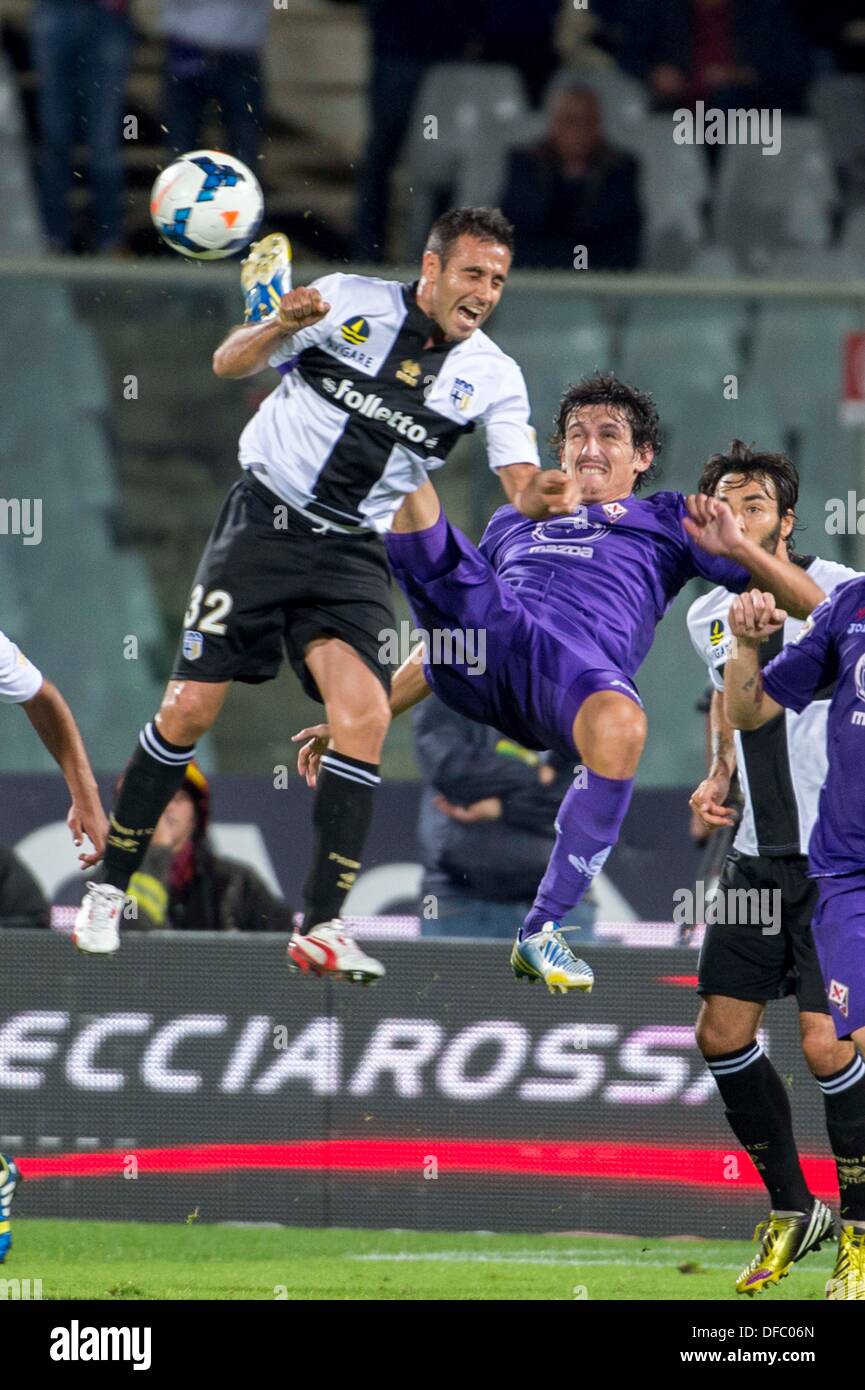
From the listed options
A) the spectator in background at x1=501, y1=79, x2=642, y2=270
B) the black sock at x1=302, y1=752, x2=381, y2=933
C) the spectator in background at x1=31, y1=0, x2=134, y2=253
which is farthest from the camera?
the spectator in background at x1=501, y1=79, x2=642, y2=270

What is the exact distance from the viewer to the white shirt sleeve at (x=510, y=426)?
6375mm

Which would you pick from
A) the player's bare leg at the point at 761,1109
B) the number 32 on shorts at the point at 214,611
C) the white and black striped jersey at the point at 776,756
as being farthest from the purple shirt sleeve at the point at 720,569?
the number 32 on shorts at the point at 214,611

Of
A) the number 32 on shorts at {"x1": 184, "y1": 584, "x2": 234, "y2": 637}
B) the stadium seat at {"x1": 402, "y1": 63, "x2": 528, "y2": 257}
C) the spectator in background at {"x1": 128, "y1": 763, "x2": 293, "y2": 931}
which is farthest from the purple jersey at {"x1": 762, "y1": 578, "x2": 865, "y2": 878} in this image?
the stadium seat at {"x1": 402, "y1": 63, "x2": 528, "y2": 257}

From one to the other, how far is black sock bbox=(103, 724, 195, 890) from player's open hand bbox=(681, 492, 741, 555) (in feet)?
5.45

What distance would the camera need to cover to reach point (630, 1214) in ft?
27.5

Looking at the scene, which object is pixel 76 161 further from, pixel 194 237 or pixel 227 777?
pixel 194 237

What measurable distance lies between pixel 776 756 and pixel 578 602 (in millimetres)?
982

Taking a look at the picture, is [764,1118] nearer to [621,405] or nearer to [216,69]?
[621,405]

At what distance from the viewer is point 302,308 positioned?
6.01m

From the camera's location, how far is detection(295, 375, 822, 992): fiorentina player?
6.40 meters

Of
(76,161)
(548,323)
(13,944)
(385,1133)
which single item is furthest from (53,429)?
(385,1133)

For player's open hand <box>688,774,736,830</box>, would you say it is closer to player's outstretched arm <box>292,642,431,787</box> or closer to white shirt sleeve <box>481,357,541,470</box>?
player's outstretched arm <box>292,642,431,787</box>

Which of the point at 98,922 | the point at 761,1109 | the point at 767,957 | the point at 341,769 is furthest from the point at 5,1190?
the point at 767,957

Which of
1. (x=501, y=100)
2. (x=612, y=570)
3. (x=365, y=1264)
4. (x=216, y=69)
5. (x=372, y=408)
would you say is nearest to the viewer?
(x=372, y=408)
